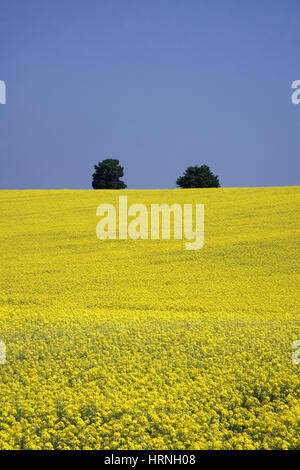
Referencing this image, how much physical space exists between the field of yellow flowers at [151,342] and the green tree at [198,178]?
4038 centimetres

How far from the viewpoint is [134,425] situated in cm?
673

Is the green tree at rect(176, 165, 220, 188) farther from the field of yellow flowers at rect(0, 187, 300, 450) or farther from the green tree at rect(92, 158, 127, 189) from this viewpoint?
the field of yellow flowers at rect(0, 187, 300, 450)

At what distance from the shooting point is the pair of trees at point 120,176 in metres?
61.4

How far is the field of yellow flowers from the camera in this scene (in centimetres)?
667

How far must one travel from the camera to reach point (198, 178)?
201 ft

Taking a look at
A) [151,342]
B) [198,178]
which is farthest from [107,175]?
[151,342]

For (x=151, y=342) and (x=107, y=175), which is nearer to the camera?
(x=151, y=342)

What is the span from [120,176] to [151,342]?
189ft

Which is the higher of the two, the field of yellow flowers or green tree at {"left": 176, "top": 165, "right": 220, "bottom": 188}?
green tree at {"left": 176, "top": 165, "right": 220, "bottom": 188}

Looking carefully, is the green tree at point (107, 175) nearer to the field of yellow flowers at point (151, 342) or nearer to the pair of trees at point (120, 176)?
the pair of trees at point (120, 176)

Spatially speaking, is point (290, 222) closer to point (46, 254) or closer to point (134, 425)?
point (46, 254)

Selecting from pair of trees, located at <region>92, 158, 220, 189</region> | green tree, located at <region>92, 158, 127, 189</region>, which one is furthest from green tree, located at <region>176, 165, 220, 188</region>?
green tree, located at <region>92, 158, 127, 189</region>

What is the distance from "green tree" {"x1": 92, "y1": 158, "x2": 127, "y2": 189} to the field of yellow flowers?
44.3 m

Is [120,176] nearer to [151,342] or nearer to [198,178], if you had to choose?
[198,178]
